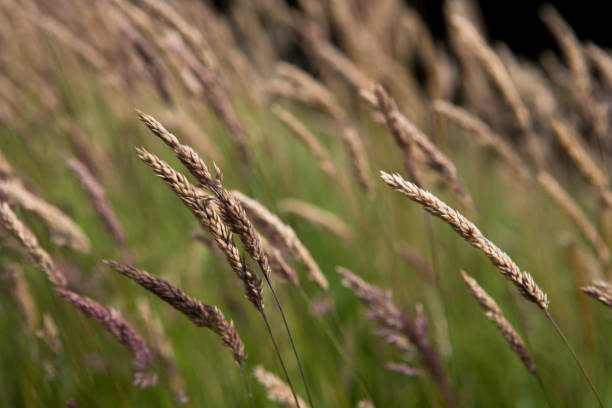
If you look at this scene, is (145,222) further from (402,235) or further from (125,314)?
(402,235)

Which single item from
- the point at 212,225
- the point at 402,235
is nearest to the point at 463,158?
the point at 402,235

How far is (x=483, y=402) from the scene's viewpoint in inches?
68.6

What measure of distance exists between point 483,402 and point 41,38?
115 inches

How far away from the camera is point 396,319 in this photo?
1.17 metres

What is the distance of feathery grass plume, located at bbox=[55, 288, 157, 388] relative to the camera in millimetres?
917

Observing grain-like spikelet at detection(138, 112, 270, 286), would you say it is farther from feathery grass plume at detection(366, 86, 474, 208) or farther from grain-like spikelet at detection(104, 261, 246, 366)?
feathery grass plume at detection(366, 86, 474, 208)

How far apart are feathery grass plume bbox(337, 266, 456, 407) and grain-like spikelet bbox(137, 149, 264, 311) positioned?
38 cm

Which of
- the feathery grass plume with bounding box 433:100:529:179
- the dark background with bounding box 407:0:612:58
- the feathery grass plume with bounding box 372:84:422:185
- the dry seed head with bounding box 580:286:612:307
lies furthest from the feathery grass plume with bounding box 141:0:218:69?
the dark background with bounding box 407:0:612:58

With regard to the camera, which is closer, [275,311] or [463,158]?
[275,311]

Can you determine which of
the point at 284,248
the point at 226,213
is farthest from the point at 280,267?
the point at 226,213

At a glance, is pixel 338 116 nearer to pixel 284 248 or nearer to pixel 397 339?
pixel 284 248

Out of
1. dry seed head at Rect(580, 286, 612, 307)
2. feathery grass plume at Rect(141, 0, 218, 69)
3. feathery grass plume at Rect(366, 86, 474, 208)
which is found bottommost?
dry seed head at Rect(580, 286, 612, 307)

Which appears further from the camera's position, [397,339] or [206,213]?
[397,339]

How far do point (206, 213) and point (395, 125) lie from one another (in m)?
0.58
